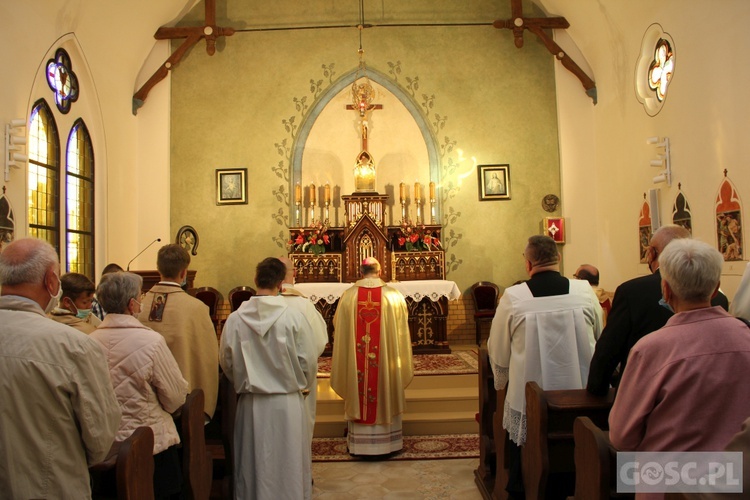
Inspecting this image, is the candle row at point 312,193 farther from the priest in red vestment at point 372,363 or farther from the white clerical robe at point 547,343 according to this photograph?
the white clerical robe at point 547,343

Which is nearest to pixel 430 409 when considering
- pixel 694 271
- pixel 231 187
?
pixel 694 271

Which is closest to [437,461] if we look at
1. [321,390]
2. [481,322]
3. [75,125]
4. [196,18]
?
[321,390]

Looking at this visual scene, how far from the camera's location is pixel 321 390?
7.23 metres

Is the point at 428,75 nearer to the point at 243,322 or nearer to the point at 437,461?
the point at 437,461

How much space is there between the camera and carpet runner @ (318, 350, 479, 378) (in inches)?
309

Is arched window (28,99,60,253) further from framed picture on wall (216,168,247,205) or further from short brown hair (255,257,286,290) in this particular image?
short brown hair (255,257,286,290)

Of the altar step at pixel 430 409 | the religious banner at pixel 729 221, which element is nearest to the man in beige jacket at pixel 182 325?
the altar step at pixel 430 409

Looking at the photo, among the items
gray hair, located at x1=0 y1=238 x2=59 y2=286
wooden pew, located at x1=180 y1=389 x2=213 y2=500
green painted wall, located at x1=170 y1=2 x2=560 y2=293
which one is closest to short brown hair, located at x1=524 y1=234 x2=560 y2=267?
wooden pew, located at x1=180 y1=389 x2=213 y2=500

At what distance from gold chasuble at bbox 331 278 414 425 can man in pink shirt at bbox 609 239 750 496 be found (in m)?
3.77

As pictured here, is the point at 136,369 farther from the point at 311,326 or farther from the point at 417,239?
the point at 417,239

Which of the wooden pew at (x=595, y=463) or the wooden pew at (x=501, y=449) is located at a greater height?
the wooden pew at (x=595, y=463)

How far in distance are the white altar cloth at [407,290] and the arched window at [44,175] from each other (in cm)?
353

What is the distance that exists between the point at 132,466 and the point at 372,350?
3.49 metres

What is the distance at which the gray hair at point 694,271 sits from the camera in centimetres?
214
